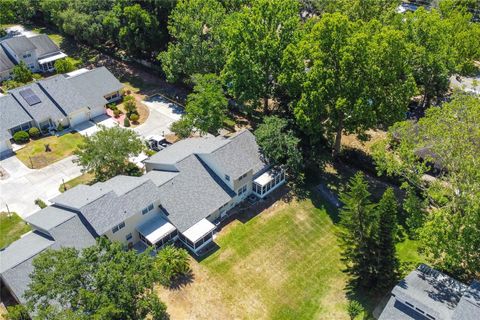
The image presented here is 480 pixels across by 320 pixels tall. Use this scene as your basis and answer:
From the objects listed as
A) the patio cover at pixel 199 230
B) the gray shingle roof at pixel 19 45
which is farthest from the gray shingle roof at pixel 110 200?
the gray shingle roof at pixel 19 45

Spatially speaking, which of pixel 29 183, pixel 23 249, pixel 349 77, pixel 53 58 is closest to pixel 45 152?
pixel 29 183

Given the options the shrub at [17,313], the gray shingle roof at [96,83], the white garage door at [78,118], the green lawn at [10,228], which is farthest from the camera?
the gray shingle roof at [96,83]

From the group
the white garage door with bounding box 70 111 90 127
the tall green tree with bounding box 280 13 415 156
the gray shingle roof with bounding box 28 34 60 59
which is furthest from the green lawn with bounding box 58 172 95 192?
the gray shingle roof with bounding box 28 34 60 59

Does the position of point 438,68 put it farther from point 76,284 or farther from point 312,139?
point 76,284

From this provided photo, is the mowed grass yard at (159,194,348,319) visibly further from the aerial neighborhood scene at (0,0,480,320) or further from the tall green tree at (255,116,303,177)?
the tall green tree at (255,116,303,177)

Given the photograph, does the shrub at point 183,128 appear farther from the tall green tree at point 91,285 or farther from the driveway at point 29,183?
the tall green tree at point 91,285

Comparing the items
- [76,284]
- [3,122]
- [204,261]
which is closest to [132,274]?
[76,284]

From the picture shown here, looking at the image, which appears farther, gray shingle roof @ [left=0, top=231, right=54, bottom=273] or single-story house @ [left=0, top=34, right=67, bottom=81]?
single-story house @ [left=0, top=34, right=67, bottom=81]

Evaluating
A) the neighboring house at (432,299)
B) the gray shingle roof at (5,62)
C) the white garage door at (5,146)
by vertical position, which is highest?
the gray shingle roof at (5,62)
